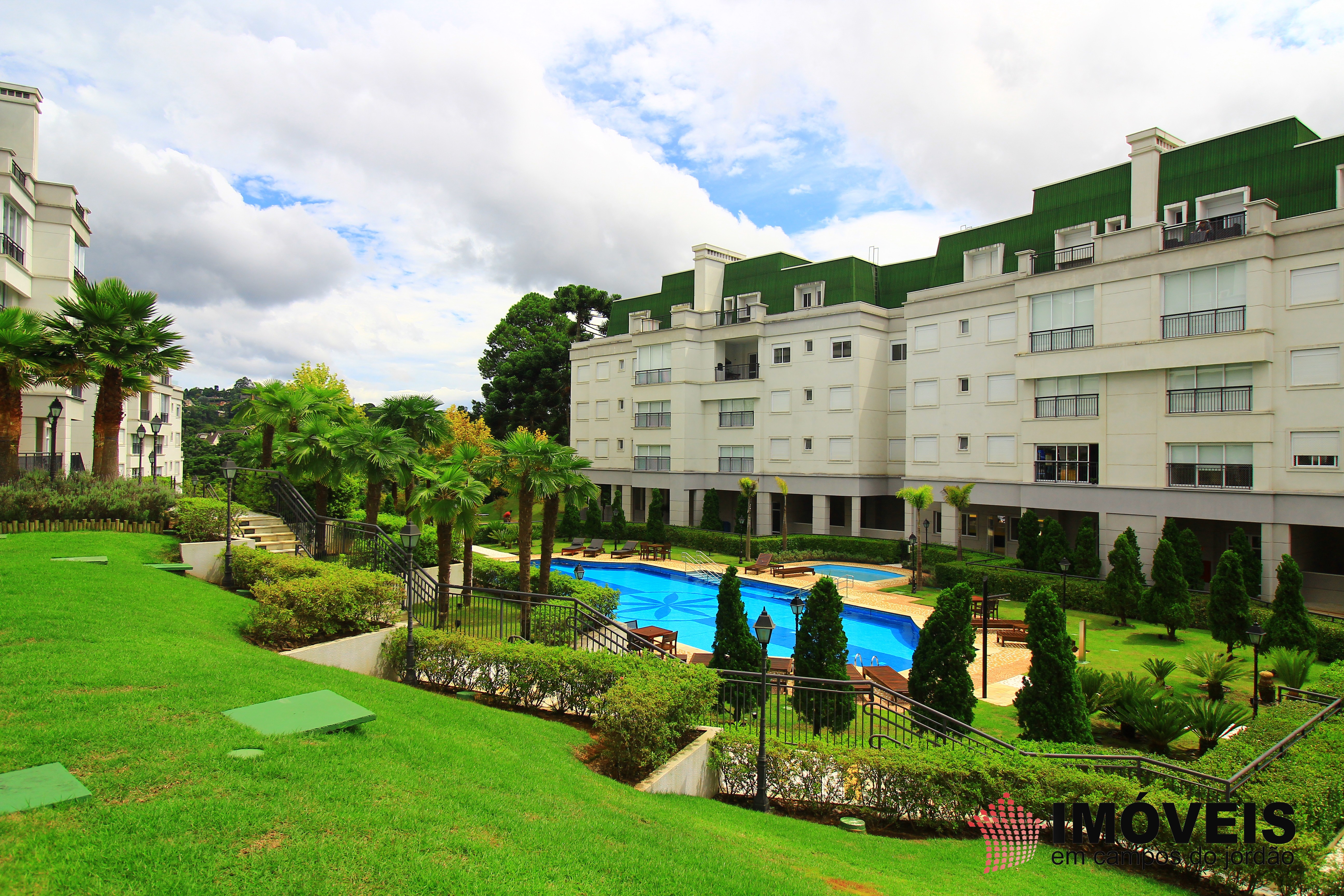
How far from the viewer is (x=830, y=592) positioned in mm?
13055

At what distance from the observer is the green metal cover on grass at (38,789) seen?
16.1 feet

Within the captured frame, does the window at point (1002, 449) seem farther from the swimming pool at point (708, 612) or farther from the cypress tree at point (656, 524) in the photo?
the cypress tree at point (656, 524)

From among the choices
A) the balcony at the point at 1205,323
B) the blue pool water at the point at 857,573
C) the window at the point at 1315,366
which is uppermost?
the balcony at the point at 1205,323

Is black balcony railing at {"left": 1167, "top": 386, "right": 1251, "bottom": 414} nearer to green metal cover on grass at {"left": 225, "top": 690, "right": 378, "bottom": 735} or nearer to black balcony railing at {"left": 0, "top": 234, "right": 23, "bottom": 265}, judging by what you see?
green metal cover on grass at {"left": 225, "top": 690, "right": 378, "bottom": 735}

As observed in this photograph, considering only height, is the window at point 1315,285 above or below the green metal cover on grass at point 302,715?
above

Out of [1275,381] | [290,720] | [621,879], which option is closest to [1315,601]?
[1275,381]

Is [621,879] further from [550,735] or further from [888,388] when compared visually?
[888,388]

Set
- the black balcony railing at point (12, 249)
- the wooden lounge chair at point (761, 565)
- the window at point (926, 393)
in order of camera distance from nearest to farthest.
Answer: the black balcony railing at point (12, 249), the wooden lounge chair at point (761, 565), the window at point (926, 393)

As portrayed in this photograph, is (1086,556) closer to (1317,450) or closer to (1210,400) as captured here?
(1210,400)

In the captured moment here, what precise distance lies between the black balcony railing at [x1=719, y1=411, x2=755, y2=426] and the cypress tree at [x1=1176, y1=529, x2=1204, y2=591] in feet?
69.3

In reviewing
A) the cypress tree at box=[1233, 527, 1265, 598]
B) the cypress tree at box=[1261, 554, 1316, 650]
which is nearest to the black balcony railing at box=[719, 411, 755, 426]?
the cypress tree at box=[1233, 527, 1265, 598]

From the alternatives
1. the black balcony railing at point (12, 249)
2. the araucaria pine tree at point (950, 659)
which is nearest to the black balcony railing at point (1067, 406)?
the araucaria pine tree at point (950, 659)

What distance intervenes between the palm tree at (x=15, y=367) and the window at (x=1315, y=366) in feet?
121

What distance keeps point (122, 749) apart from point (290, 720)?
139 cm
